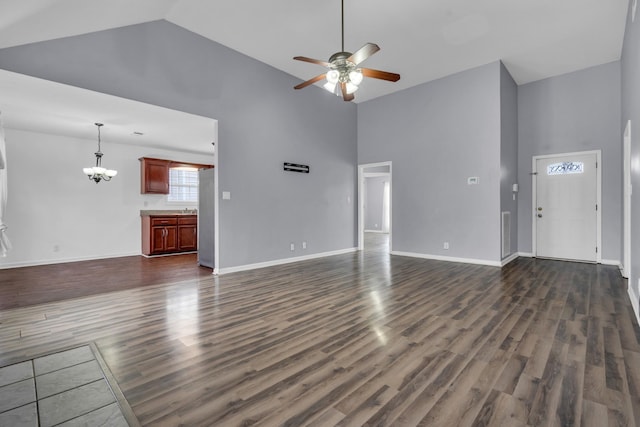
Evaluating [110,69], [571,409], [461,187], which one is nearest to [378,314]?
[571,409]

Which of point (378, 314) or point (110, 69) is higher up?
point (110, 69)

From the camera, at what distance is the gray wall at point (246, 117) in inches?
141

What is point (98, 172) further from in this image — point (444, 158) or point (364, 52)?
point (444, 158)

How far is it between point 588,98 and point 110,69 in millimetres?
7924

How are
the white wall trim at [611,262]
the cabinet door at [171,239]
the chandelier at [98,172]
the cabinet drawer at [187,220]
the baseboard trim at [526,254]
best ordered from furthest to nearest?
the cabinet drawer at [187,220] < the cabinet door at [171,239] < the baseboard trim at [526,254] < the chandelier at [98,172] < the white wall trim at [611,262]

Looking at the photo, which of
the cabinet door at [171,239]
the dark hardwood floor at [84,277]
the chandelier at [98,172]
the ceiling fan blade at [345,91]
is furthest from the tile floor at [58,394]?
the cabinet door at [171,239]

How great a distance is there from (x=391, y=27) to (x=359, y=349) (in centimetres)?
430

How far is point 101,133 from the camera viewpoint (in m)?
6.00

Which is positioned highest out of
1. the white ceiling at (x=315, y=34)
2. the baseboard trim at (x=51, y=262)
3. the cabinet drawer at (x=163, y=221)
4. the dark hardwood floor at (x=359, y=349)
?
the white ceiling at (x=315, y=34)

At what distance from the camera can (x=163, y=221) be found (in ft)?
23.6

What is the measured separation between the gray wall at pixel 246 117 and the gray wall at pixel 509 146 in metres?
3.20

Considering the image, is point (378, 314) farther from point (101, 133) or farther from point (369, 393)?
point (101, 133)

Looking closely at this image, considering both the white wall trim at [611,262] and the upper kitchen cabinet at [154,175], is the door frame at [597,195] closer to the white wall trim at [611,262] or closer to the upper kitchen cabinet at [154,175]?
the white wall trim at [611,262]

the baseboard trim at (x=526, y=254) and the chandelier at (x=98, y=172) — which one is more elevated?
the chandelier at (x=98, y=172)
